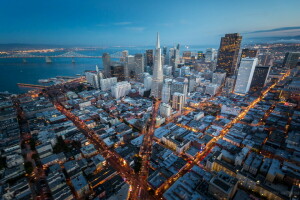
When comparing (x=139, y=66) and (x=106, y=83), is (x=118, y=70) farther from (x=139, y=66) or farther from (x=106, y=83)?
(x=106, y=83)

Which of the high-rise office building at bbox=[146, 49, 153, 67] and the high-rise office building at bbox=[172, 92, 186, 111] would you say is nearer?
the high-rise office building at bbox=[172, 92, 186, 111]

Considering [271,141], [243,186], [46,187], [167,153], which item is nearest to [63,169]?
[46,187]

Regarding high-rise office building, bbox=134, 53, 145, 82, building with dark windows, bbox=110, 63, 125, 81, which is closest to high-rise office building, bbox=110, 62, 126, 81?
building with dark windows, bbox=110, 63, 125, 81

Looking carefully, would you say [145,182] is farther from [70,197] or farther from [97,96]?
[97,96]

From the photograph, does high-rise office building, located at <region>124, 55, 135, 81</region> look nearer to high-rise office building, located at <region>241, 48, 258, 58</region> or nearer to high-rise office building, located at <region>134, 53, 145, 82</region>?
high-rise office building, located at <region>134, 53, 145, 82</region>

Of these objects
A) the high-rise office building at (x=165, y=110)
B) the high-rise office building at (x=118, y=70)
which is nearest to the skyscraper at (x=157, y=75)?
the high-rise office building at (x=165, y=110)

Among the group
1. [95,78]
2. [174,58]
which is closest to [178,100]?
[95,78]

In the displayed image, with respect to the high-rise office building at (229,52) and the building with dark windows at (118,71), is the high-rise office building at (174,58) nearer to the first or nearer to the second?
the high-rise office building at (229,52)
